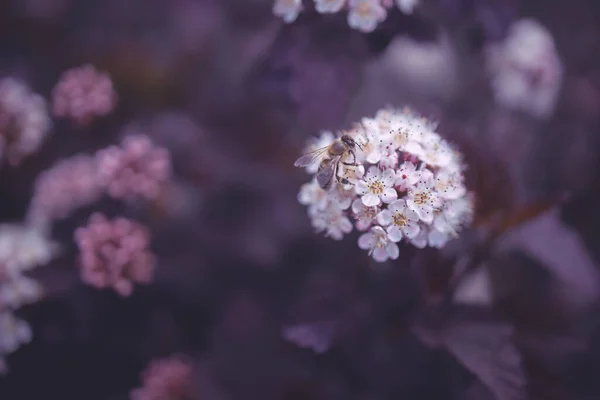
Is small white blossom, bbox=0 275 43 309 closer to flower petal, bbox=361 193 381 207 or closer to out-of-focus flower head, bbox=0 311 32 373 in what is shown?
out-of-focus flower head, bbox=0 311 32 373

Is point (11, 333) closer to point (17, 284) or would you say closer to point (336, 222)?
point (17, 284)

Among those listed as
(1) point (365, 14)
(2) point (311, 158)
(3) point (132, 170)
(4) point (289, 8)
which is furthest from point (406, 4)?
(3) point (132, 170)

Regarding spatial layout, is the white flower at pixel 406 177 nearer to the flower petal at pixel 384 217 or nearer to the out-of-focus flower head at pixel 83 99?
the flower petal at pixel 384 217

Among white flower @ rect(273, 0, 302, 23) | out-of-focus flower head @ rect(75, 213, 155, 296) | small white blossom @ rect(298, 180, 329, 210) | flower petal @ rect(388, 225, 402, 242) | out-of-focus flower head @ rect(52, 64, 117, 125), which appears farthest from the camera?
out-of-focus flower head @ rect(52, 64, 117, 125)

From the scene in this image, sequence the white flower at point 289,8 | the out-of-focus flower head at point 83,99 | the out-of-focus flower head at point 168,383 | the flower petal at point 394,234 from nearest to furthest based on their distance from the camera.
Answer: the flower petal at point 394,234
the white flower at point 289,8
the out-of-focus flower head at point 168,383
the out-of-focus flower head at point 83,99

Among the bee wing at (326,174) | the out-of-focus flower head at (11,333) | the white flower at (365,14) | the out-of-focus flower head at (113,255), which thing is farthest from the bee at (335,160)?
the out-of-focus flower head at (11,333)

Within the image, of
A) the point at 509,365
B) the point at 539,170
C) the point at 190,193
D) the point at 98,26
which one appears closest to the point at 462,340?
→ the point at 509,365

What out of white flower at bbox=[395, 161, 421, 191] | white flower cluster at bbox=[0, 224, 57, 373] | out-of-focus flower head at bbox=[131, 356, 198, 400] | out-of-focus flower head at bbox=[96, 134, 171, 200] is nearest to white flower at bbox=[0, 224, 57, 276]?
white flower cluster at bbox=[0, 224, 57, 373]
